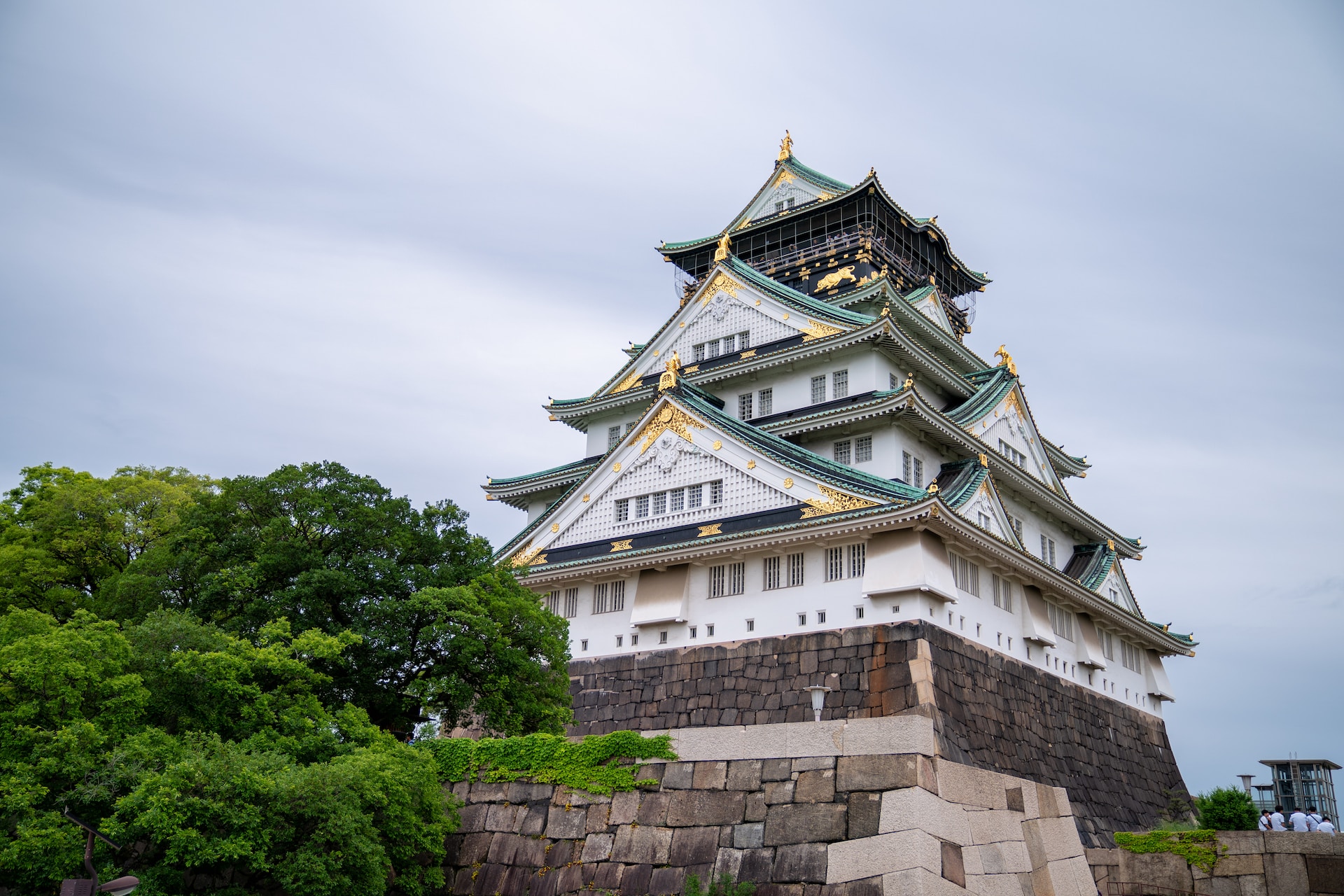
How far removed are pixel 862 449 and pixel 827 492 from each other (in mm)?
5000

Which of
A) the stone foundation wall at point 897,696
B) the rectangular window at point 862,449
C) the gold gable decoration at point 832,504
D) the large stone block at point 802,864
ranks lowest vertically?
the large stone block at point 802,864

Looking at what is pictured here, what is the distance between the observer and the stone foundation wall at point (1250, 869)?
803 inches

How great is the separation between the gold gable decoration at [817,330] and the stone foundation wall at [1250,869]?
16328 mm

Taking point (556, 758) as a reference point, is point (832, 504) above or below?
above

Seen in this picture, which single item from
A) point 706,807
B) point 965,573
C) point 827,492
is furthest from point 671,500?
point 706,807

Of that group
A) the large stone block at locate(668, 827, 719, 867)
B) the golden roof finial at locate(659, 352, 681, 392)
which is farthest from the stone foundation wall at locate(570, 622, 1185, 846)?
the golden roof finial at locate(659, 352, 681, 392)

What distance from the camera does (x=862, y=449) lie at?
1264 inches

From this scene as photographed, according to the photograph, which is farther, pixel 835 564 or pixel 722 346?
pixel 722 346

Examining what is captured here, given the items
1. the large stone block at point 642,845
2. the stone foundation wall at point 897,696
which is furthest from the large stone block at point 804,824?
the stone foundation wall at point 897,696

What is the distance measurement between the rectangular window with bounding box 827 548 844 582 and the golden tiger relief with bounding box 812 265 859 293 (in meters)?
15.5

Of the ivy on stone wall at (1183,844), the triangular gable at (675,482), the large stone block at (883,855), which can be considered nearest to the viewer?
the large stone block at (883,855)

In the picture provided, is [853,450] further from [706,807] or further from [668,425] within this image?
[706,807]

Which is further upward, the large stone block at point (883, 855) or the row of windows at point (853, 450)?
the row of windows at point (853, 450)

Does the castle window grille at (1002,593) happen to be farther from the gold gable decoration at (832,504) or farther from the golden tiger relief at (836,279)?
the golden tiger relief at (836,279)
